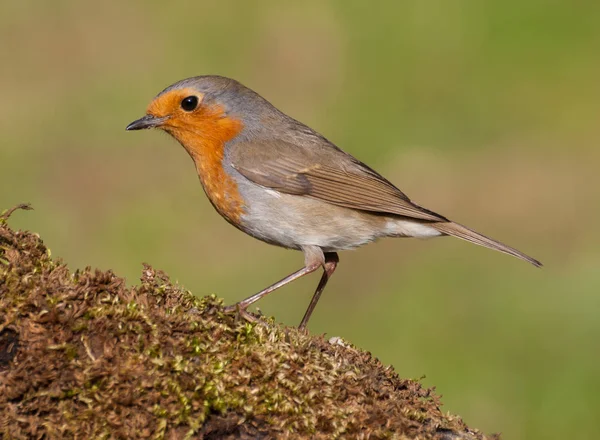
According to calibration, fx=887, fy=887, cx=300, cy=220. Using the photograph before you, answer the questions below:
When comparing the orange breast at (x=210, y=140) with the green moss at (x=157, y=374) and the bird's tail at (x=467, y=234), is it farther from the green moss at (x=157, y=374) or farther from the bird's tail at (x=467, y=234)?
the green moss at (x=157, y=374)

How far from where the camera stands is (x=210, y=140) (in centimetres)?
602

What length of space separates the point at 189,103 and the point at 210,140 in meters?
0.29

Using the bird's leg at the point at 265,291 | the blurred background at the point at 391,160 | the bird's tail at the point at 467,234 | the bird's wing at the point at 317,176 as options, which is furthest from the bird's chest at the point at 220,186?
the blurred background at the point at 391,160

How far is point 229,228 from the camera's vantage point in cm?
1062

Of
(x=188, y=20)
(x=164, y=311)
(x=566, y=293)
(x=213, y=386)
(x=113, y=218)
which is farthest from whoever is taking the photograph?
(x=188, y=20)

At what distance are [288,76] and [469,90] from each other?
2550mm

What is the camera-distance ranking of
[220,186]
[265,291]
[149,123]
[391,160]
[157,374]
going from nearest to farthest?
[157,374] < [265,291] < [220,186] < [149,123] < [391,160]

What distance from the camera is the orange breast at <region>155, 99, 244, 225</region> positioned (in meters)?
5.78

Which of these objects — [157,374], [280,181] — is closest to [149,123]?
[280,181]

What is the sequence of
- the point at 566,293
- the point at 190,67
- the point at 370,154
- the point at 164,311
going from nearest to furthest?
the point at 164,311, the point at 566,293, the point at 370,154, the point at 190,67

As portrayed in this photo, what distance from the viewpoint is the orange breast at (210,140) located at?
5781 mm

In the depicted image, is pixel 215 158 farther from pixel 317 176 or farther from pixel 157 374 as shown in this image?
pixel 157 374

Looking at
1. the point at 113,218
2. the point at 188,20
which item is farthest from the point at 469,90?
the point at 113,218

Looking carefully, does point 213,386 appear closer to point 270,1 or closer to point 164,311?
point 164,311
